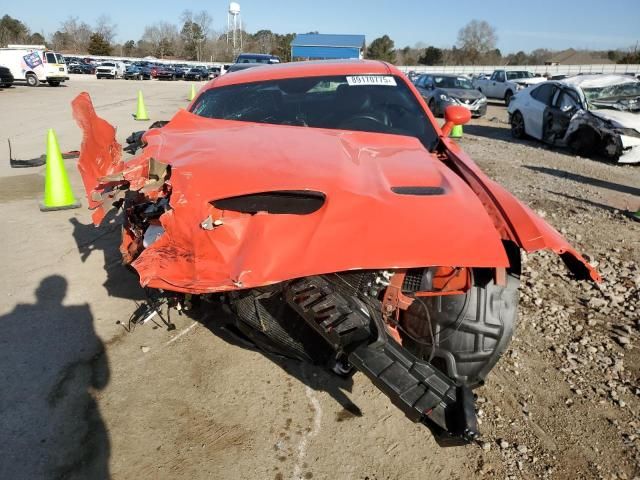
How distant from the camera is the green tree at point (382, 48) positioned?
67.2 m

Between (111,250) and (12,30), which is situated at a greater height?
(12,30)

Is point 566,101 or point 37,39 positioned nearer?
point 566,101

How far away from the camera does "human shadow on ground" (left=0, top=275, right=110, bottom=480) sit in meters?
2.15

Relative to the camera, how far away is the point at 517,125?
12578 millimetres

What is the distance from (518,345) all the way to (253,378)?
172 cm

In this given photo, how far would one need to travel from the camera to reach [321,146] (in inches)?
104

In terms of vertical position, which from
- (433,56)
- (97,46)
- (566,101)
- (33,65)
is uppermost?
(97,46)

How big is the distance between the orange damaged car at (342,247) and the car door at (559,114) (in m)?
8.85

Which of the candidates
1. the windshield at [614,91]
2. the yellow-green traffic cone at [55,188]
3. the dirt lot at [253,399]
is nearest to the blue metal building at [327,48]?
the windshield at [614,91]

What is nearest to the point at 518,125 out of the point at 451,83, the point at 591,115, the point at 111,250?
the point at 591,115

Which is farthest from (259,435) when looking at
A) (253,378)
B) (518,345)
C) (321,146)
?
(518,345)

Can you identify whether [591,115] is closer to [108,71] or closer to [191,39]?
[108,71]

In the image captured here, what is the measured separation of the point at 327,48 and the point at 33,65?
1738 cm

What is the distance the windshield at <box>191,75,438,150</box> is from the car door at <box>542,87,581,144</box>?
809cm
